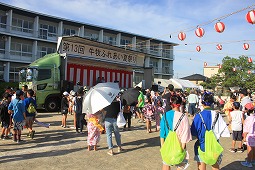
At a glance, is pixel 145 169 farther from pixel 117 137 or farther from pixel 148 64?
pixel 148 64

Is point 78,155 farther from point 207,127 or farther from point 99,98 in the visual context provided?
point 207,127

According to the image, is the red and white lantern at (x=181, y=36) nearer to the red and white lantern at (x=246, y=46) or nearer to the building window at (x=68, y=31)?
the red and white lantern at (x=246, y=46)

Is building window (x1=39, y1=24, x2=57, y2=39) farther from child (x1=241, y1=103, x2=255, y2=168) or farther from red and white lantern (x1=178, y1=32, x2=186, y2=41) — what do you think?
child (x1=241, y1=103, x2=255, y2=168)

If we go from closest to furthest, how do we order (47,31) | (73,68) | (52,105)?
(52,105) → (73,68) → (47,31)

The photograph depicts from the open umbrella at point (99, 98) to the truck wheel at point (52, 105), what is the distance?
9.28 metres

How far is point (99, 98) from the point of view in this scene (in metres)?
5.86

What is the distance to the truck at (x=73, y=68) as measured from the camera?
14.4m

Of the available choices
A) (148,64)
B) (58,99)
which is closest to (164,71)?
(148,64)

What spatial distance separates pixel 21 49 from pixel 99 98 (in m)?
26.6

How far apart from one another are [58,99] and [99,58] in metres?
4.38

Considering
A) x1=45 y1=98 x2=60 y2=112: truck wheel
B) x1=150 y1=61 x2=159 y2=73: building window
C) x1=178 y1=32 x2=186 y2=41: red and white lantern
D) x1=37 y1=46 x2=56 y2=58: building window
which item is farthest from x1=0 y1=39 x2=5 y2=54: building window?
x1=150 y1=61 x2=159 y2=73: building window

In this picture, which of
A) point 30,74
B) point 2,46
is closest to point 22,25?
point 2,46

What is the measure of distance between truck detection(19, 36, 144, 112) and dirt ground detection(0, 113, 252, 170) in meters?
6.87

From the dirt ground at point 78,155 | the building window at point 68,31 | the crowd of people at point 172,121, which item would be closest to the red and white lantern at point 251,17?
the crowd of people at point 172,121
